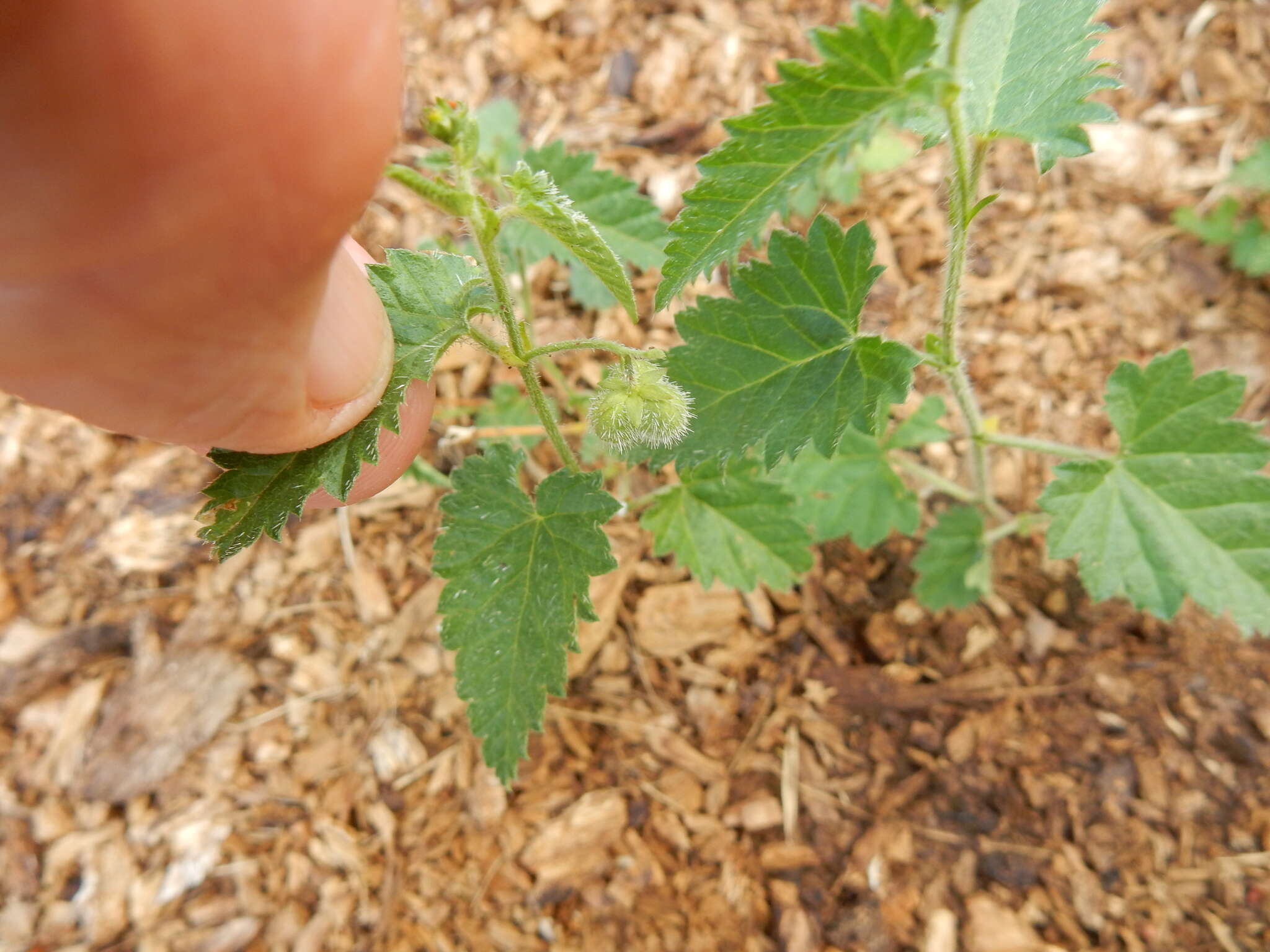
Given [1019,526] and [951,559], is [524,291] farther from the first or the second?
[1019,526]

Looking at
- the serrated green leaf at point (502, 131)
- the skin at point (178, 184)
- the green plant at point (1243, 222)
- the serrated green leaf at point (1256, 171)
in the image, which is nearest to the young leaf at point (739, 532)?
the skin at point (178, 184)

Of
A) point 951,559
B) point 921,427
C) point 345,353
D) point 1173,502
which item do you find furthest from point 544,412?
point 1173,502

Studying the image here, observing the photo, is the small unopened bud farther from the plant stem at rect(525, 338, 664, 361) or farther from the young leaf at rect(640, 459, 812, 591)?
the young leaf at rect(640, 459, 812, 591)

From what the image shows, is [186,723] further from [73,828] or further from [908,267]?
[908,267]

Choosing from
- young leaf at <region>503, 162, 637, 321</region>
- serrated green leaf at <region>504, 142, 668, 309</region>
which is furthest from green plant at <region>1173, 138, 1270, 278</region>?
young leaf at <region>503, 162, 637, 321</region>

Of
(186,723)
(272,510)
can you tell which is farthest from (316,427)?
(186,723)

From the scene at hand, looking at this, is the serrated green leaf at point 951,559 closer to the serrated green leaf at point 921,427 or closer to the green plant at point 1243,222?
the serrated green leaf at point 921,427
